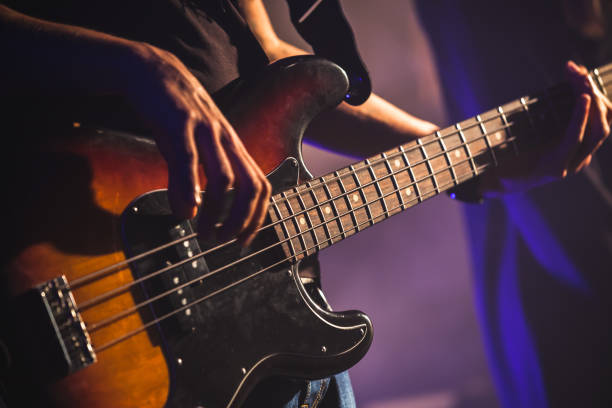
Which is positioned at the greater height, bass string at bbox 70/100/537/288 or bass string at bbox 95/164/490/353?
bass string at bbox 70/100/537/288

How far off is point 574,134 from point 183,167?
108cm

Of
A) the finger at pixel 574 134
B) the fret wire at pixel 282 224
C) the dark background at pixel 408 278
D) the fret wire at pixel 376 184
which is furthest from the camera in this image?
the dark background at pixel 408 278

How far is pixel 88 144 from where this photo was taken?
0.54m

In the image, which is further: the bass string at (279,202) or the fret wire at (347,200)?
the fret wire at (347,200)

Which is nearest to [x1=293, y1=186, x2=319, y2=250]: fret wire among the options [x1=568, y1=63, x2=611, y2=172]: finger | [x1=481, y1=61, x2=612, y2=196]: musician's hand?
[x1=481, y1=61, x2=612, y2=196]: musician's hand

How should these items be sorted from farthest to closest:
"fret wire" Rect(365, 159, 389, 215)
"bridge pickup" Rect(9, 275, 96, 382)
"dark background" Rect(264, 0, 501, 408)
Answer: "dark background" Rect(264, 0, 501, 408), "fret wire" Rect(365, 159, 389, 215), "bridge pickup" Rect(9, 275, 96, 382)

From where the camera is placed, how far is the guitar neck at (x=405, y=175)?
68cm

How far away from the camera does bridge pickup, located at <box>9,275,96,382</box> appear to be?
1.50ft

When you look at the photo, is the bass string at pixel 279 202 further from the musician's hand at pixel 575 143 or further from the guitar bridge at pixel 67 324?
the musician's hand at pixel 575 143

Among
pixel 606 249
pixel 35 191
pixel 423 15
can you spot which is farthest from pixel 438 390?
pixel 35 191

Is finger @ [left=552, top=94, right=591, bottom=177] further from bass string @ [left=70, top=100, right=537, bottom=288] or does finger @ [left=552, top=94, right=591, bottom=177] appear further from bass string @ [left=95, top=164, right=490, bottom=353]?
bass string @ [left=95, top=164, right=490, bottom=353]

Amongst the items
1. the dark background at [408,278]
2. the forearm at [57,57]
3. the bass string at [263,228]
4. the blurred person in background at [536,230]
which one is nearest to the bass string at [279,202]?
the bass string at [263,228]

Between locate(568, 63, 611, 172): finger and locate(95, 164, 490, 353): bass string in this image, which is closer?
locate(95, 164, 490, 353): bass string

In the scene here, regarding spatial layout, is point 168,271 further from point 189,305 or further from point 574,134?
point 574,134
